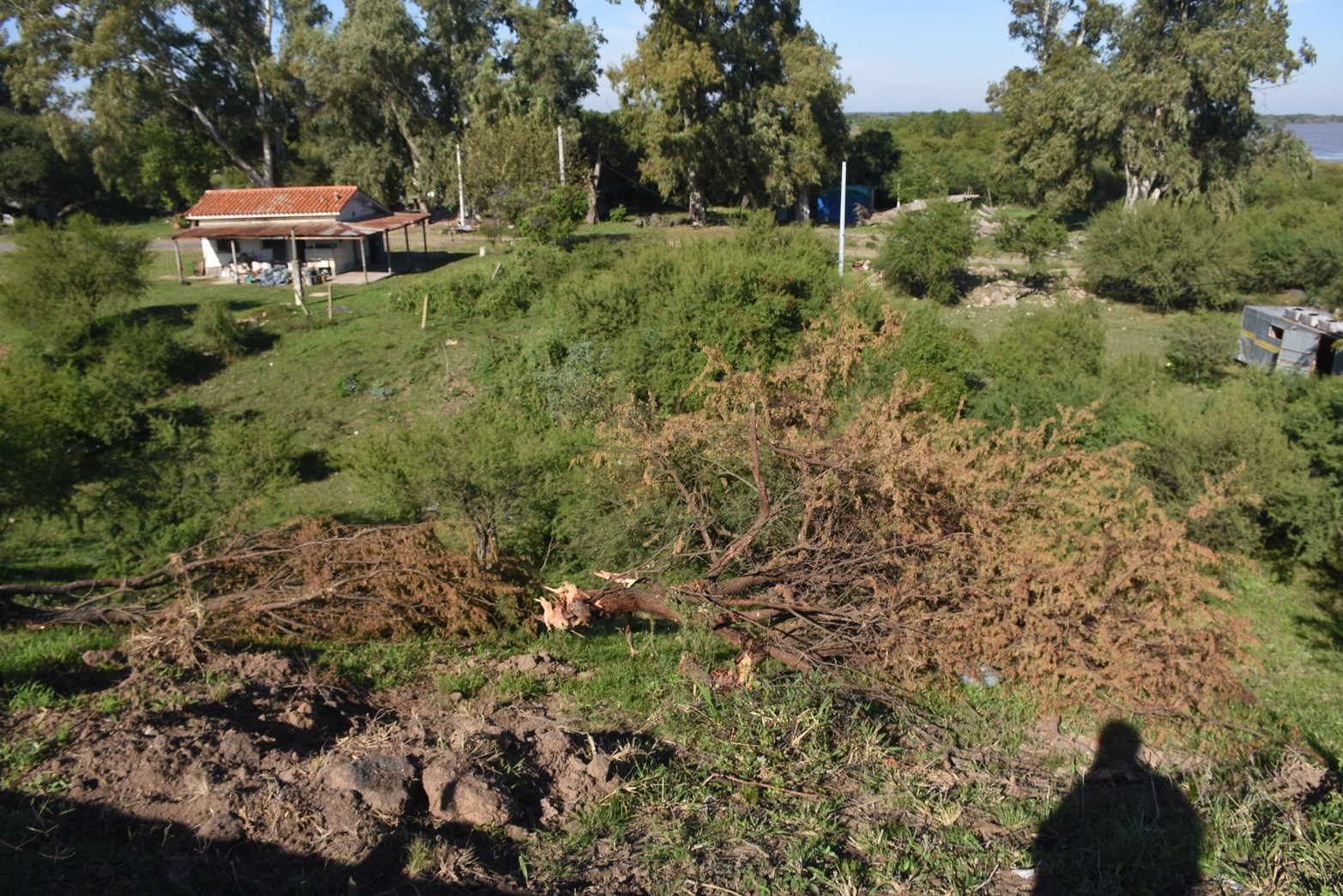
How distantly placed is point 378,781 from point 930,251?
2397 centimetres

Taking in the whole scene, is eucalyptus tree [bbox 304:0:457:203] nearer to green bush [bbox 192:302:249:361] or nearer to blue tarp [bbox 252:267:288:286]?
blue tarp [bbox 252:267:288:286]

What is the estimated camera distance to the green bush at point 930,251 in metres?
25.1

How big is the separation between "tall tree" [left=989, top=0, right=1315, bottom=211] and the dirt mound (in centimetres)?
3059

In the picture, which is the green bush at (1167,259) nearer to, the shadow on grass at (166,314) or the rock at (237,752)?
the shadow on grass at (166,314)

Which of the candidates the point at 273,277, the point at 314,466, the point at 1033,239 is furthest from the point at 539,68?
the point at 314,466

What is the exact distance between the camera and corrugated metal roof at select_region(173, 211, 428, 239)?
27.1 m

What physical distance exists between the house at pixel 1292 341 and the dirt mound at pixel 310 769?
18820mm

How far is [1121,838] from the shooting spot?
Result: 416 cm

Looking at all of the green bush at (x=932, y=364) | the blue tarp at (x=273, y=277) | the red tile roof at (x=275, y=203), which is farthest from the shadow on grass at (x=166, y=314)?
the green bush at (x=932, y=364)

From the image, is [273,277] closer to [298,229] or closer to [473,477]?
[298,229]

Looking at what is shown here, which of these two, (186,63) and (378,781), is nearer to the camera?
(378,781)

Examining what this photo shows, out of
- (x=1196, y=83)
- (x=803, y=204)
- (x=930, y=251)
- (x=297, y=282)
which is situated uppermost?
(x=1196, y=83)

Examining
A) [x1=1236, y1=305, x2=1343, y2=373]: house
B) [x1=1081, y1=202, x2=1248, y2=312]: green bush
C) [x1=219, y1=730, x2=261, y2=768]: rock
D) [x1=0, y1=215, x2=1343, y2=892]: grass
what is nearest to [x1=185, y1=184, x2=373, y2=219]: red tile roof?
[x1=1081, y1=202, x2=1248, y2=312]: green bush

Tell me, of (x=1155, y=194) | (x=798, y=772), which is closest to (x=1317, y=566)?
(x=798, y=772)
